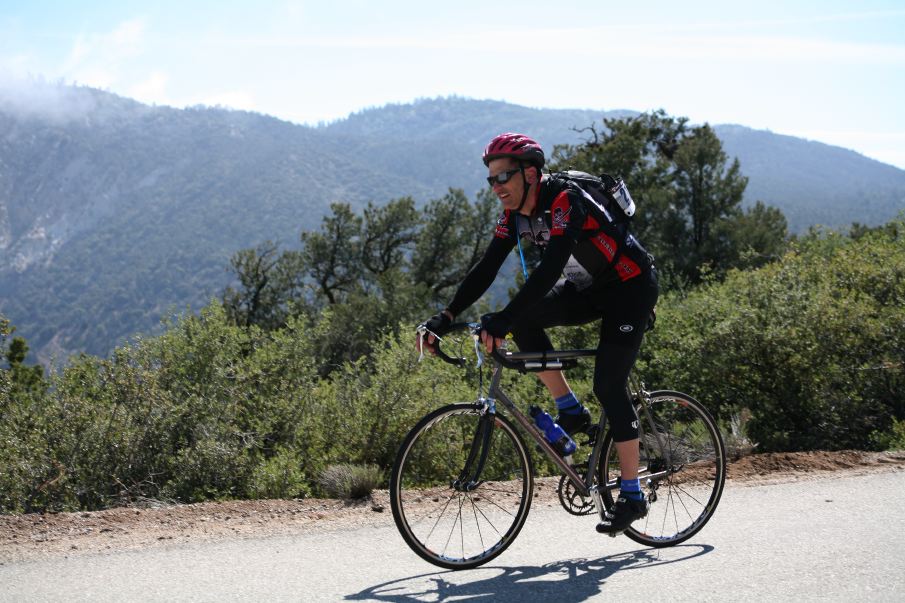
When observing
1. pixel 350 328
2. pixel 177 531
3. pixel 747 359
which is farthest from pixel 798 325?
pixel 350 328

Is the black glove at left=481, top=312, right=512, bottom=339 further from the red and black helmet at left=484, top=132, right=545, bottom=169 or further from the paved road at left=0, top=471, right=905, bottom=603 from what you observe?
the paved road at left=0, top=471, right=905, bottom=603

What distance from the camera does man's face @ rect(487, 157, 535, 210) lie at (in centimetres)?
433

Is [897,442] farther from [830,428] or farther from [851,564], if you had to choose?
[851,564]

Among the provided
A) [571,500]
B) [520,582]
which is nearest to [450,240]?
[571,500]

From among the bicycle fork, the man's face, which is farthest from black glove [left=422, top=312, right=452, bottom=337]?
the man's face

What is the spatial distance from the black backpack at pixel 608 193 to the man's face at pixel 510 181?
6.9 inches

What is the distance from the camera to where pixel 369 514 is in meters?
5.52

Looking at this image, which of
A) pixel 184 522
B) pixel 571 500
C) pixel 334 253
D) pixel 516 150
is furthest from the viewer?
pixel 334 253

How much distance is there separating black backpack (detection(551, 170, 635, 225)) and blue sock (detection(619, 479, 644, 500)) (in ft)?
4.72

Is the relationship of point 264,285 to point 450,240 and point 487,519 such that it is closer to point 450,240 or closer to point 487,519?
point 450,240

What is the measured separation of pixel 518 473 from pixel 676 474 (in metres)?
1.00

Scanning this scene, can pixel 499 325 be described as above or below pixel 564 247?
below

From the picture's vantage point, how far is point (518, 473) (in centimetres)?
536

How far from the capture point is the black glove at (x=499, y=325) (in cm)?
412
